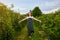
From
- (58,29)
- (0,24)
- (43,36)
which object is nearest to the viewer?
(0,24)

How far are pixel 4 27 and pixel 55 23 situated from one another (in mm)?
3224

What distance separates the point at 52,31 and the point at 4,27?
2888mm

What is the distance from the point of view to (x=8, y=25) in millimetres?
14984

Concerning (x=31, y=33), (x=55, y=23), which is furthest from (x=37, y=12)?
(x=55, y=23)

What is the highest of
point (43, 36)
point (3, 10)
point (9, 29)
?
point (3, 10)

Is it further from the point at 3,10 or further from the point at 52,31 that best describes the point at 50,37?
the point at 3,10

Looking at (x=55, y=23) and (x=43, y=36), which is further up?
(x=55, y=23)

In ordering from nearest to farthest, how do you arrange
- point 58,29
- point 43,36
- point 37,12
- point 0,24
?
point 0,24 → point 58,29 → point 43,36 → point 37,12

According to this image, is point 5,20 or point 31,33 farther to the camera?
point 31,33

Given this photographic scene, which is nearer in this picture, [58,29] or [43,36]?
[58,29]

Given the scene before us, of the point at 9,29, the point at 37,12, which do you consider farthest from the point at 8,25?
the point at 37,12

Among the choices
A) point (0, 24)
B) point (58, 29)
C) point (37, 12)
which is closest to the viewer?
point (0, 24)

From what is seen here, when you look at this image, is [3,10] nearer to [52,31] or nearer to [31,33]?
[52,31]

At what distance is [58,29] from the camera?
51.5ft
